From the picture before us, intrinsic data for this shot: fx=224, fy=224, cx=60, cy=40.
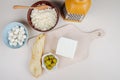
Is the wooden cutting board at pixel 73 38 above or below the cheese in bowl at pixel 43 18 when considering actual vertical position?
below

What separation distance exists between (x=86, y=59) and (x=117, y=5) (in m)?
0.24

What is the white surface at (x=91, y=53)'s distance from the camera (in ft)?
2.81

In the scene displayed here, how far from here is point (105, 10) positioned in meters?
0.87

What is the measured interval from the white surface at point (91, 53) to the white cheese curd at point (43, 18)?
44 millimetres

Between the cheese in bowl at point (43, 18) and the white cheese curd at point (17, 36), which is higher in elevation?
the cheese in bowl at point (43, 18)

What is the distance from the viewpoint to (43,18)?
83 cm

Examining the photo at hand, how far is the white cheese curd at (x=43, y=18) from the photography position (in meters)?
0.83

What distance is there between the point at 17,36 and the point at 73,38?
214 mm

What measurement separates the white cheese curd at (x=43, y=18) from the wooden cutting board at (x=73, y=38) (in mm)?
45

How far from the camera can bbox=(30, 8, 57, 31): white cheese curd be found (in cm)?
83

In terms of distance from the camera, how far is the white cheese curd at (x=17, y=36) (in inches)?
32.4

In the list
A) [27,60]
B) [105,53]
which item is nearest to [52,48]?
[27,60]

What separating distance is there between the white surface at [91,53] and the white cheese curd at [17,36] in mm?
45

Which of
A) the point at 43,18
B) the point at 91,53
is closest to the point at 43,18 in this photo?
the point at 43,18
